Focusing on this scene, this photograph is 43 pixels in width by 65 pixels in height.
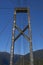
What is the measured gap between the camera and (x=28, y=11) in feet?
60.7

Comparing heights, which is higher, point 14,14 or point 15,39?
point 14,14

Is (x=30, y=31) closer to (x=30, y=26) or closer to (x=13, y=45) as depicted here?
(x=30, y=26)

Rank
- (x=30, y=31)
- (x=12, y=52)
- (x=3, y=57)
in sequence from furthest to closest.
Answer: (x=3, y=57)
(x=30, y=31)
(x=12, y=52)

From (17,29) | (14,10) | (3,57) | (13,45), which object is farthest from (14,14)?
(3,57)

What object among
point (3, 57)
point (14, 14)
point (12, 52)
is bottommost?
point (3, 57)

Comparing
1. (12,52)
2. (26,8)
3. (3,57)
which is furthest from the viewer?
(3,57)

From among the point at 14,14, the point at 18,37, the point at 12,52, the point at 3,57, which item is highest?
the point at 14,14

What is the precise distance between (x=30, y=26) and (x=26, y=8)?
2.03m

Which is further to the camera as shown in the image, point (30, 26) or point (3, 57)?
point (3, 57)

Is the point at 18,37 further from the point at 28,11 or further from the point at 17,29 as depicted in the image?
the point at 28,11

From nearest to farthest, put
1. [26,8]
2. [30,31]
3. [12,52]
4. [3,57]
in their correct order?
[12,52] → [30,31] → [26,8] → [3,57]

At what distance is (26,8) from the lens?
1856 cm

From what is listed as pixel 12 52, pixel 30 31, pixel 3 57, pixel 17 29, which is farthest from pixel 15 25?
pixel 3 57

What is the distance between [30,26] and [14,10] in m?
2.39
